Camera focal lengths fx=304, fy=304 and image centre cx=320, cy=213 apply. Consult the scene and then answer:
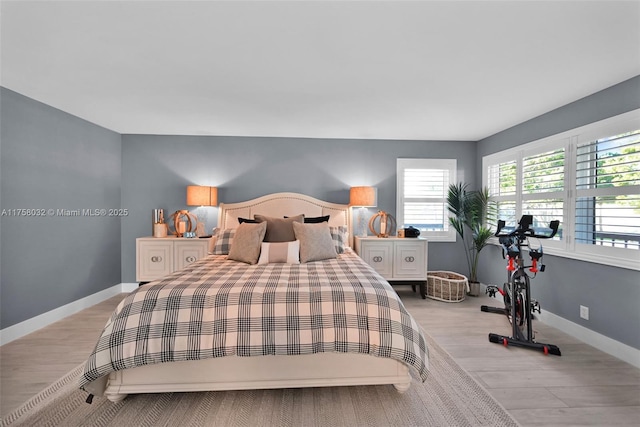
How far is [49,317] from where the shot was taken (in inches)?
127

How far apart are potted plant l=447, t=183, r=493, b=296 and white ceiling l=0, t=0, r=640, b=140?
127cm

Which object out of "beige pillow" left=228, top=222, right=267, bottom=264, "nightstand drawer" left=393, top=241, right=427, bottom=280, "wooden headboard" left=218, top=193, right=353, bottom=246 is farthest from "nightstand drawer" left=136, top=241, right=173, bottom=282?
"nightstand drawer" left=393, top=241, right=427, bottom=280

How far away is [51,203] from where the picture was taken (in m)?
3.26

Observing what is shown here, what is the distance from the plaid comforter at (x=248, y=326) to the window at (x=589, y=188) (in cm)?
210

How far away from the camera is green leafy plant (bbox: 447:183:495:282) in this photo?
14.2ft

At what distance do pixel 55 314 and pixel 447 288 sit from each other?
4644 millimetres

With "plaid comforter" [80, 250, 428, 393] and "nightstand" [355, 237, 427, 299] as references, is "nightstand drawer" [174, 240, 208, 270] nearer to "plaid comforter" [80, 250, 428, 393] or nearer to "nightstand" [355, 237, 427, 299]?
"plaid comforter" [80, 250, 428, 393]

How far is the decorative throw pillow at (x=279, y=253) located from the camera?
10.1 feet

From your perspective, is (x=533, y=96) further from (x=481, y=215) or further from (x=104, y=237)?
(x=104, y=237)

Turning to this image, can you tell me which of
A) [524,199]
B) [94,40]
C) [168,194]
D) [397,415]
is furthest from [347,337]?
[168,194]

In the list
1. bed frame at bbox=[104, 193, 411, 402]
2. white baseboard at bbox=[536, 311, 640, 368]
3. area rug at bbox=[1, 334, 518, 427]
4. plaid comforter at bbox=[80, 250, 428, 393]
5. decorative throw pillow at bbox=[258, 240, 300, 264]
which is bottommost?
area rug at bbox=[1, 334, 518, 427]

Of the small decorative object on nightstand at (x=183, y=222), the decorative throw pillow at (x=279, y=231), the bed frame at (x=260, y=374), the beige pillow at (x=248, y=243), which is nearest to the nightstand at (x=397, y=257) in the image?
the decorative throw pillow at (x=279, y=231)

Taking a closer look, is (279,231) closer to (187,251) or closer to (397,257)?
(187,251)

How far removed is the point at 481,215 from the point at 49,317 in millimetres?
5449
